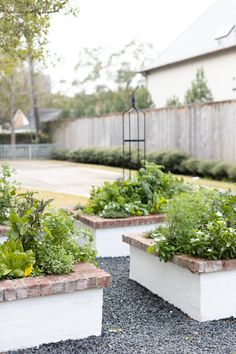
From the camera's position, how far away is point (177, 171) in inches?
646

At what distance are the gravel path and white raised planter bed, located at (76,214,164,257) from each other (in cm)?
125

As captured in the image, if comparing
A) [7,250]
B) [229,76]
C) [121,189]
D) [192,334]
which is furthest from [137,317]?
[229,76]

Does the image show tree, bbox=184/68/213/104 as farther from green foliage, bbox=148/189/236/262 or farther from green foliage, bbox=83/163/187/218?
green foliage, bbox=148/189/236/262

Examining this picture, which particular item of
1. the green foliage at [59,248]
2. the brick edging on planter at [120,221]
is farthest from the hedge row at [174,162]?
the green foliage at [59,248]

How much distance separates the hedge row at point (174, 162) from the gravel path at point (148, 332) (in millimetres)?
9529

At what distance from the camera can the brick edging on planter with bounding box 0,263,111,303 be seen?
10.4 feet

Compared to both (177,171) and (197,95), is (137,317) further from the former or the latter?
(197,95)

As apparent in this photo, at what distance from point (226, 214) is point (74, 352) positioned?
5.97 feet

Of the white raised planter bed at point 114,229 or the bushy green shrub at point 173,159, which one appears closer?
the white raised planter bed at point 114,229

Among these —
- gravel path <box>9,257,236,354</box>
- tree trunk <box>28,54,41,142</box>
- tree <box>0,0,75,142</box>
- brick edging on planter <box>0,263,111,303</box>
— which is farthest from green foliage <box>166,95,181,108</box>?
brick edging on planter <box>0,263,111,303</box>

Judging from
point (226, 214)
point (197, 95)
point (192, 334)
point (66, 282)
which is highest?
point (197, 95)

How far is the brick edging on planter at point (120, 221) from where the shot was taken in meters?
5.54

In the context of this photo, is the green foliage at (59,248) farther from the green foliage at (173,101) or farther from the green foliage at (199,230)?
the green foliage at (173,101)

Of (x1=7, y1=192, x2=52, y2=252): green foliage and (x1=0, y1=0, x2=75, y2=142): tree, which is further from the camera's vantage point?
(x1=0, y1=0, x2=75, y2=142): tree
